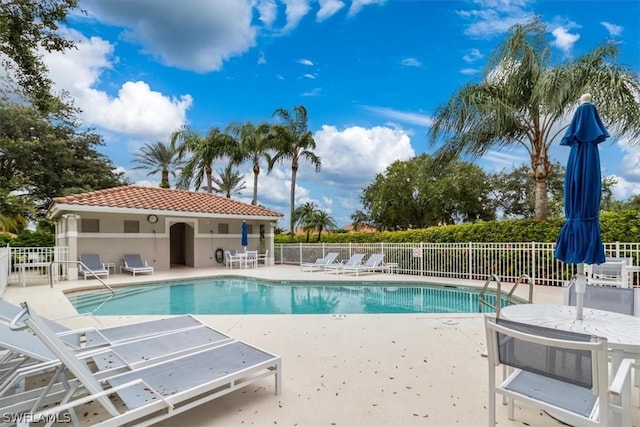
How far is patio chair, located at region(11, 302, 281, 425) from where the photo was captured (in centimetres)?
234

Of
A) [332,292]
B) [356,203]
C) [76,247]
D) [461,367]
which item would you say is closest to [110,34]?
[76,247]

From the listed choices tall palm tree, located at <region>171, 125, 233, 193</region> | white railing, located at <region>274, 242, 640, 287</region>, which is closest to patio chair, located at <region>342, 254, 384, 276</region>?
white railing, located at <region>274, 242, 640, 287</region>

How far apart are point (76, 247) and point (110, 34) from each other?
8504 mm

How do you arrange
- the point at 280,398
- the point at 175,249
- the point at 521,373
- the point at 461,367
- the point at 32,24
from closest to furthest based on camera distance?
the point at 521,373, the point at 280,398, the point at 461,367, the point at 32,24, the point at 175,249

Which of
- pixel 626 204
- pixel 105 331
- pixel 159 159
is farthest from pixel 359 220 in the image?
pixel 105 331

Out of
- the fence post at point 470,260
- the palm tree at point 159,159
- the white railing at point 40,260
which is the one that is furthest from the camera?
the palm tree at point 159,159

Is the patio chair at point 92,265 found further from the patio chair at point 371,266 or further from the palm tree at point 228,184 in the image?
the palm tree at point 228,184

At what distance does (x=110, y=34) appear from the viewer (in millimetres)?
9938

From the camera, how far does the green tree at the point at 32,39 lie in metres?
7.16

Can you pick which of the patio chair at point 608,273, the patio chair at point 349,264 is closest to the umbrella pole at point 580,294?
the patio chair at point 608,273

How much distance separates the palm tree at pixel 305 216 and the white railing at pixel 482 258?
401 centimetres

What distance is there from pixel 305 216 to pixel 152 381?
18.6 metres

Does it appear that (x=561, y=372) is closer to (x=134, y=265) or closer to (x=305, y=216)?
(x=134, y=265)

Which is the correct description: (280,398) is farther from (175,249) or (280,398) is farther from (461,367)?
(175,249)
